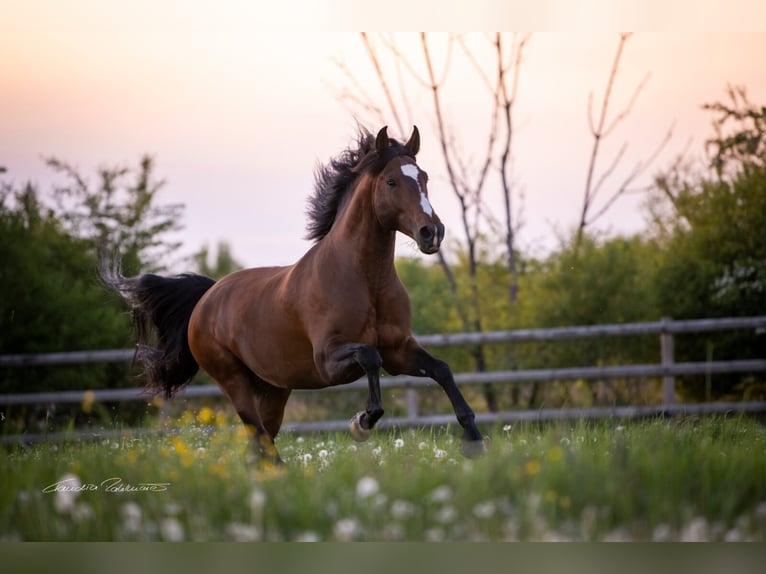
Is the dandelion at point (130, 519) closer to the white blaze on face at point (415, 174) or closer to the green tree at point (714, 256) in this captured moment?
the white blaze on face at point (415, 174)

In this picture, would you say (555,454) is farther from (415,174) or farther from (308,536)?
(415,174)

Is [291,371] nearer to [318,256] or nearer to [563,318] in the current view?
[318,256]

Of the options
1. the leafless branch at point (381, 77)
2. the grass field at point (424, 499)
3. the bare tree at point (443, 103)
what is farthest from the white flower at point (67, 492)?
the leafless branch at point (381, 77)

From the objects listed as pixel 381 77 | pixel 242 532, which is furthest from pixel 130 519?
pixel 381 77

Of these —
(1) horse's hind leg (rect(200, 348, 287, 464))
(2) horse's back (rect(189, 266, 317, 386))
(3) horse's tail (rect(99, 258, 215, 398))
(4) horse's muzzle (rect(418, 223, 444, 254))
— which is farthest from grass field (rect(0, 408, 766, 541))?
(3) horse's tail (rect(99, 258, 215, 398))

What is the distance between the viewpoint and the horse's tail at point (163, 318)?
18.2 ft

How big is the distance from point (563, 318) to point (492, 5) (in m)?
5.30

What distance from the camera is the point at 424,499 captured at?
3250mm

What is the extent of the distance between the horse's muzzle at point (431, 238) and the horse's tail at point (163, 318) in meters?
2.19

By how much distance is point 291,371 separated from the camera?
465 cm

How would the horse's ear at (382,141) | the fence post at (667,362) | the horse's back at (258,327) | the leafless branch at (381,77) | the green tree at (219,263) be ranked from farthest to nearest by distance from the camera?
the green tree at (219,263) < the fence post at (667,362) < the leafless branch at (381,77) < the horse's back at (258,327) < the horse's ear at (382,141)

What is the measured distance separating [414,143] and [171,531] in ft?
7.05

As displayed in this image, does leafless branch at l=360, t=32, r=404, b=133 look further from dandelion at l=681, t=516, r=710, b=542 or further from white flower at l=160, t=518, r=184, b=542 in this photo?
dandelion at l=681, t=516, r=710, b=542

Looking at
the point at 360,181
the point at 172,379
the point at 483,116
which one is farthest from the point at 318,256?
the point at 483,116
